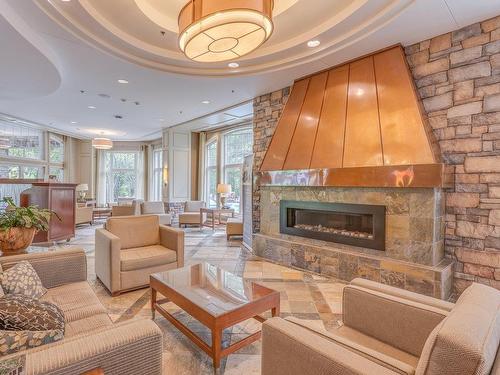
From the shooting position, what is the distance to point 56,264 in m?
2.37

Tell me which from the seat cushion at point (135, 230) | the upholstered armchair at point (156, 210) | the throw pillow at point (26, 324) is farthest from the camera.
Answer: the upholstered armchair at point (156, 210)

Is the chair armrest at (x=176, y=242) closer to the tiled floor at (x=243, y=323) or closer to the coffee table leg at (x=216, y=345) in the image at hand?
the tiled floor at (x=243, y=323)

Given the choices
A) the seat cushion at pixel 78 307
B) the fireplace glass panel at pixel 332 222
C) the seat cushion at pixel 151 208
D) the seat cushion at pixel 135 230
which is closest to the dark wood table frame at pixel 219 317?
the seat cushion at pixel 78 307

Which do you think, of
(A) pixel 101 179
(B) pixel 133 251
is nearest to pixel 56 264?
(B) pixel 133 251

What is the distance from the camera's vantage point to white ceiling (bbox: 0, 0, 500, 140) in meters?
2.94

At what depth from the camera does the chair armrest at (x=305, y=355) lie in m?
1.02

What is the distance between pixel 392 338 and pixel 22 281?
2.40m

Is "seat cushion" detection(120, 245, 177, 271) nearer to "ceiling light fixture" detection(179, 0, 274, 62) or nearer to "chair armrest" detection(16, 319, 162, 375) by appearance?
"chair armrest" detection(16, 319, 162, 375)

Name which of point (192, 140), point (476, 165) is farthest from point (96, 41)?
point (192, 140)

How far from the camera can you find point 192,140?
9383 mm

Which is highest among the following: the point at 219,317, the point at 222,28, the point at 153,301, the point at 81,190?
the point at 222,28

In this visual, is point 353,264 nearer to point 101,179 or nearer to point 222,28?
point 222,28

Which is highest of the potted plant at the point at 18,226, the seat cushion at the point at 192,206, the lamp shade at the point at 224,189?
the lamp shade at the point at 224,189

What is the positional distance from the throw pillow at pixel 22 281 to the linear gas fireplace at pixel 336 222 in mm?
3206
